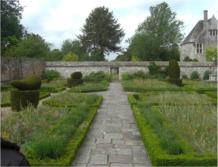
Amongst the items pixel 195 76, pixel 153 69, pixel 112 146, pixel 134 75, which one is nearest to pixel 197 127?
pixel 112 146

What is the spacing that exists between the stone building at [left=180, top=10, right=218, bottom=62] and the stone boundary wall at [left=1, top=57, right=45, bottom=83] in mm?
20931

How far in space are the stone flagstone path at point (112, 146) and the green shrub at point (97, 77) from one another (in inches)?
792

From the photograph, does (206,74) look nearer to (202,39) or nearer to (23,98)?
(202,39)

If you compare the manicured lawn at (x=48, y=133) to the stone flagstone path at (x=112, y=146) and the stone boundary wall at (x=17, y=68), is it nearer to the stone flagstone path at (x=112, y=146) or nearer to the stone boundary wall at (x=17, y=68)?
the stone flagstone path at (x=112, y=146)

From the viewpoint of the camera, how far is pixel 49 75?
31.9 metres

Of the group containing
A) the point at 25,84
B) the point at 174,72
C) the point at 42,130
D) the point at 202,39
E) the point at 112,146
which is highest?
the point at 202,39

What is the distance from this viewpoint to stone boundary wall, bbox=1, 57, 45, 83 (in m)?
23.6

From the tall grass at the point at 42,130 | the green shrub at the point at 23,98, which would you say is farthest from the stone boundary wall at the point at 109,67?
the tall grass at the point at 42,130

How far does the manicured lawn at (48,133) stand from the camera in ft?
17.4

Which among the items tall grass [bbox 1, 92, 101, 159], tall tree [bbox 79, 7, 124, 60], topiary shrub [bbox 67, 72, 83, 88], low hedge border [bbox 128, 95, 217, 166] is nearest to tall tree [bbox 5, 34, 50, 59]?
tall tree [bbox 79, 7, 124, 60]

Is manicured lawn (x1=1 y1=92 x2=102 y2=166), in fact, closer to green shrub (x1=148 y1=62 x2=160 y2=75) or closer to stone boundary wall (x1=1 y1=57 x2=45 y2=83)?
stone boundary wall (x1=1 y1=57 x2=45 y2=83)

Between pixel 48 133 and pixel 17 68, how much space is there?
67.0ft

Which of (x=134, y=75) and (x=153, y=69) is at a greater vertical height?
(x=153, y=69)

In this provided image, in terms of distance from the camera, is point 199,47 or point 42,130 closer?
point 42,130
